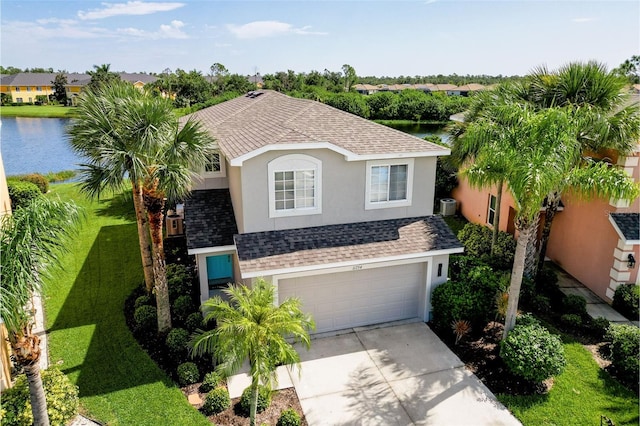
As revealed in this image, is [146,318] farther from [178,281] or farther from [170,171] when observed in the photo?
[170,171]

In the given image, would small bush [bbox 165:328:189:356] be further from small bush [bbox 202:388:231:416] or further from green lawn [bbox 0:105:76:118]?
green lawn [bbox 0:105:76:118]

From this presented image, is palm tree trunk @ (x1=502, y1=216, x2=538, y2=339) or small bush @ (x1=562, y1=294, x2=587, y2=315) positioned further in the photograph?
small bush @ (x1=562, y1=294, x2=587, y2=315)

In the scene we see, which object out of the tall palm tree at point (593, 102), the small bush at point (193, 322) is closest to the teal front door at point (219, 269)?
the small bush at point (193, 322)

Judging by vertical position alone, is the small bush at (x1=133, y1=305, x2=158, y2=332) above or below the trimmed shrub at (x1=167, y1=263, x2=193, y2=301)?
below

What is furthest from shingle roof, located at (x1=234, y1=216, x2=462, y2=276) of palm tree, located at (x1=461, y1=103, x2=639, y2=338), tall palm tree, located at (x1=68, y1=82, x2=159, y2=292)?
tall palm tree, located at (x1=68, y1=82, x2=159, y2=292)

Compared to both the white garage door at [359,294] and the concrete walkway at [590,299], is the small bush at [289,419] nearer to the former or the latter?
the white garage door at [359,294]

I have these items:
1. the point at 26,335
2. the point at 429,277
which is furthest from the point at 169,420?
the point at 429,277

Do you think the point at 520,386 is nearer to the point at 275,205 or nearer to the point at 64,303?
the point at 275,205
